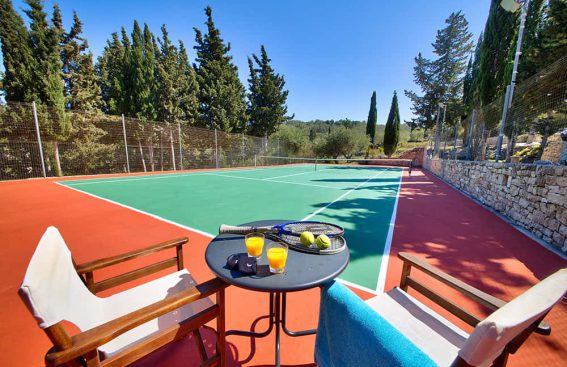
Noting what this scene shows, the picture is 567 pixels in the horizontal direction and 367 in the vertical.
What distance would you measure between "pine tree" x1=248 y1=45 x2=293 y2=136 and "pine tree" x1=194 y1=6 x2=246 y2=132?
2929 millimetres

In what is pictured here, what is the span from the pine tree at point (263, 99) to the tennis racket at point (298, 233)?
23.6 m

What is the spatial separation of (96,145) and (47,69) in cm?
398

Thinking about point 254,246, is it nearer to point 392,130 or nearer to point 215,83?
point 215,83

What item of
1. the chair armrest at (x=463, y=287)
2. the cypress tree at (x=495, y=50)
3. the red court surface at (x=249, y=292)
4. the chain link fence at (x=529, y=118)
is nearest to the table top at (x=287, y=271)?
the chair armrest at (x=463, y=287)

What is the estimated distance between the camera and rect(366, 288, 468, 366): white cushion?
1.25 m

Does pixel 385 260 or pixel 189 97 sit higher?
pixel 189 97

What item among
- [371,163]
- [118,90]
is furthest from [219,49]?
[371,163]

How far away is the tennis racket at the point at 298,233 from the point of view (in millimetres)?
1575

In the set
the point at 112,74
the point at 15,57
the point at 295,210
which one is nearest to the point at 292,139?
the point at 112,74

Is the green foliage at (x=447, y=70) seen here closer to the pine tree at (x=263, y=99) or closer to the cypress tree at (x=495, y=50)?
the cypress tree at (x=495, y=50)

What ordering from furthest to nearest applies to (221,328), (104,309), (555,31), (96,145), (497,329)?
(96,145), (555,31), (104,309), (221,328), (497,329)

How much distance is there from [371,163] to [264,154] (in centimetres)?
1312

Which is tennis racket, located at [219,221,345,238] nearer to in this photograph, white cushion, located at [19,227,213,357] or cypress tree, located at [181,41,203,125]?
white cushion, located at [19,227,213,357]

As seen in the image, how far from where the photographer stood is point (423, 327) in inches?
55.7
